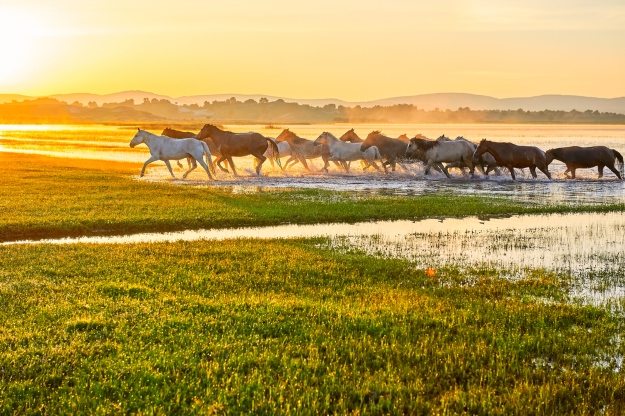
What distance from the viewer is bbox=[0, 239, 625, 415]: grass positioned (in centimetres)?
693

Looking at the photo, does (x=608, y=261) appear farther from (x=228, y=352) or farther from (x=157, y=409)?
(x=157, y=409)

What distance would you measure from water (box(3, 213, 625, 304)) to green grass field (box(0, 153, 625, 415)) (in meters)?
0.86

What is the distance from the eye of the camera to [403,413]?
6.68 meters

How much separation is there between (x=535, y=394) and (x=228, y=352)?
3.76 m

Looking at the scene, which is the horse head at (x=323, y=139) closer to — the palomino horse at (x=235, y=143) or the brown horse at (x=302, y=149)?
the brown horse at (x=302, y=149)

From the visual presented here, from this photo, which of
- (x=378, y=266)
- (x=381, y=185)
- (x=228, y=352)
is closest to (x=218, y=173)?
(x=381, y=185)

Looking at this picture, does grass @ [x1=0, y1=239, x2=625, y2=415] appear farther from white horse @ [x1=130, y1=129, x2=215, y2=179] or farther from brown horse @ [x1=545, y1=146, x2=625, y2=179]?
brown horse @ [x1=545, y1=146, x2=625, y2=179]

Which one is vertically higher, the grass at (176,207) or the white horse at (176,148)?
the white horse at (176,148)

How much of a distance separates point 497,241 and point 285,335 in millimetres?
10297

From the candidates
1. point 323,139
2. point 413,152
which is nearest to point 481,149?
point 413,152

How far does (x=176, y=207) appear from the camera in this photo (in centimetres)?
2262

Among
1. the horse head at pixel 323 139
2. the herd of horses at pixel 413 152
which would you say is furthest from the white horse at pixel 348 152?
the horse head at pixel 323 139

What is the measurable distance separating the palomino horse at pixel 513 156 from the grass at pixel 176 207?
10.5 m

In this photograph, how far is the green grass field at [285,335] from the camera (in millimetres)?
6957
